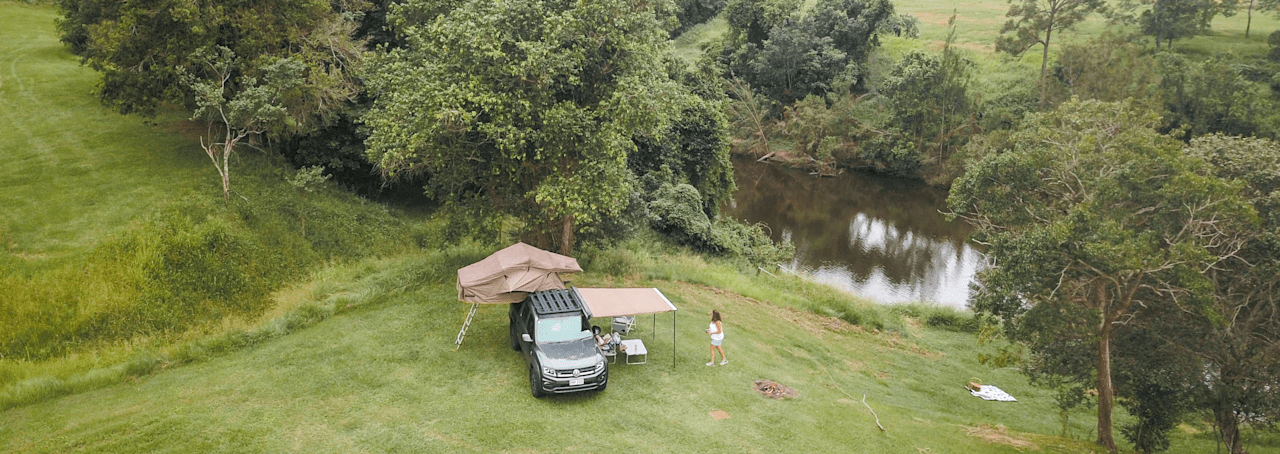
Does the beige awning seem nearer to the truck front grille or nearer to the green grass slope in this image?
the truck front grille

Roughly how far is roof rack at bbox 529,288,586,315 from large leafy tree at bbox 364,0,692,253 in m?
3.75

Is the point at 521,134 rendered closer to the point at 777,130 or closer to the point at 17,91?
the point at 17,91

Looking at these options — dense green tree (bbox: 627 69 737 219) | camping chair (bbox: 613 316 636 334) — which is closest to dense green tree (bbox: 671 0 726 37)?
dense green tree (bbox: 627 69 737 219)

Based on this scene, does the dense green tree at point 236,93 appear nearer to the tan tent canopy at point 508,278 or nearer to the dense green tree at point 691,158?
the tan tent canopy at point 508,278

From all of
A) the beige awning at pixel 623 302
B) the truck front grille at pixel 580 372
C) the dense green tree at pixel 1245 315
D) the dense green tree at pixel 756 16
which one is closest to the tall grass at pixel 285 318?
the beige awning at pixel 623 302

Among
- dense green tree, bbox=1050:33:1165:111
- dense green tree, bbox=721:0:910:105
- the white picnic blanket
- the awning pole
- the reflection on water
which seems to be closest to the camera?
the awning pole

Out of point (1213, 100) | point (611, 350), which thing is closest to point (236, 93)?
point (611, 350)

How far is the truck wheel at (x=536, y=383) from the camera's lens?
48.7 ft

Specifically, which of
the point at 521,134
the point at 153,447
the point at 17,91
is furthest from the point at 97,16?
the point at 153,447

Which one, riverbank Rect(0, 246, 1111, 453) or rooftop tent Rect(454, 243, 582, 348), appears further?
rooftop tent Rect(454, 243, 582, 348)

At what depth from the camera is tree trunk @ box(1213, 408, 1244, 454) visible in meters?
15.6

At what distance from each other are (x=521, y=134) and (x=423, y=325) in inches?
245

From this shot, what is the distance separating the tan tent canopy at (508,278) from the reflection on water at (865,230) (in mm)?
22645

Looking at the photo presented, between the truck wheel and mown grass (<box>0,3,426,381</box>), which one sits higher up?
mown grass (<box>0,3,426,381</box>)
